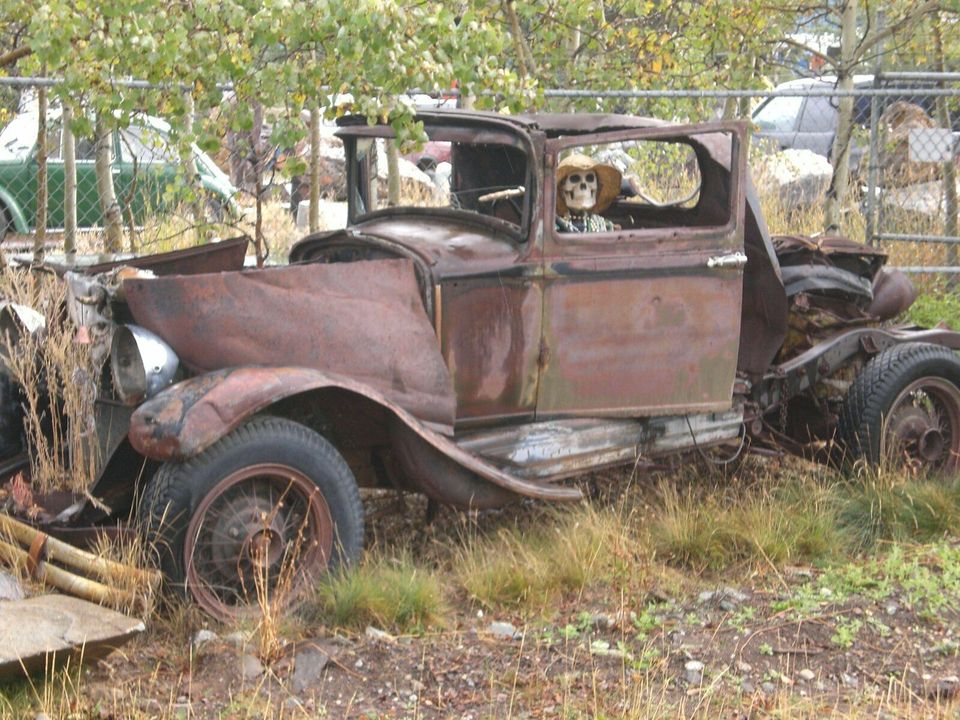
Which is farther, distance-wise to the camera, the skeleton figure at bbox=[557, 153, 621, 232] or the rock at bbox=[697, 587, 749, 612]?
the skeleton figure at bbox=[557, 153, 621, 232]

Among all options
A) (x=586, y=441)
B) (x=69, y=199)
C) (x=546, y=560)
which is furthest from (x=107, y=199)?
(x=546, y=560)

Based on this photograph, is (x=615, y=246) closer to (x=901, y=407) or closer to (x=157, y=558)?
(x=901, y=407)

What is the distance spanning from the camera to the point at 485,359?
5336 millimetres

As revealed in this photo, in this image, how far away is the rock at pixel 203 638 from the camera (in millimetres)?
4301

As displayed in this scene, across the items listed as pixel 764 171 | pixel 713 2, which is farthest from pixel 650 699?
pixel 764 171

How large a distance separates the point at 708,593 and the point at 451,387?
4.25ft

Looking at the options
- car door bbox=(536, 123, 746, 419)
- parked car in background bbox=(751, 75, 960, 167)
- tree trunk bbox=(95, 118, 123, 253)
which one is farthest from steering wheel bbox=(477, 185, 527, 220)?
parked car in background bbox=(751, 75, 960, 167)

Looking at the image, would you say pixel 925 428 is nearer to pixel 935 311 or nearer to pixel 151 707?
pixel 935 311

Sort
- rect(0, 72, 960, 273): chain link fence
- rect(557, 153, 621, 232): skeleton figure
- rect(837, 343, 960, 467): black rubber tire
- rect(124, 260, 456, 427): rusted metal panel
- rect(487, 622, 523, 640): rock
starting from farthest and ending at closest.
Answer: rect(0, 72, 960, 273): chain link fence, rect(837, 343, 960, 467): black rubber tire, rect(557, 153, 621, 232): skeleton figure, rect(124, 260, 456, 427): rusted metal panel, rect(487, 622, 523, 640): rock

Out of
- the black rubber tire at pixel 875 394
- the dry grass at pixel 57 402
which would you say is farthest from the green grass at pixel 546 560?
the dry grass at pixel 57 402

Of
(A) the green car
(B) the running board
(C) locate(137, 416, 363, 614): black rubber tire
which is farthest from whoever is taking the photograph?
(A) the green car

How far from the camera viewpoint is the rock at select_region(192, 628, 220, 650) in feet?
14.1

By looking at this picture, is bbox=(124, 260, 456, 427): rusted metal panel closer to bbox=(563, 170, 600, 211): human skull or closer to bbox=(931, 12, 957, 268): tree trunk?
bbox=(563, 170, 600, 211): human skull

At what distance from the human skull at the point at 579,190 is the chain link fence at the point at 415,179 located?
4.32ft
